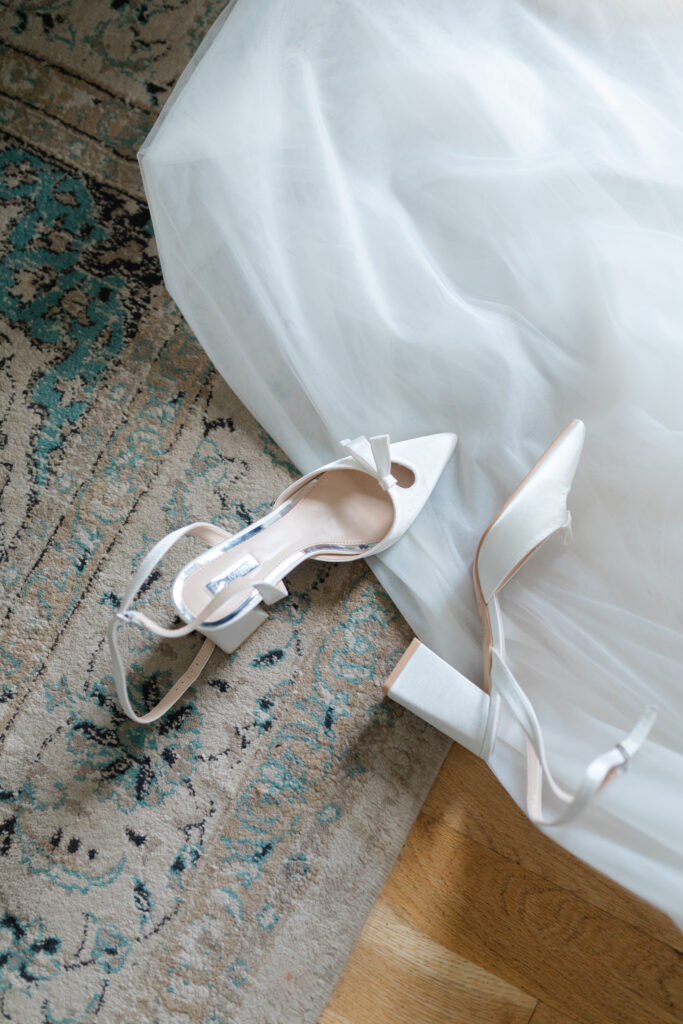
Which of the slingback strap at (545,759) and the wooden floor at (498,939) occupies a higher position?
the slingback strap at (545,759)

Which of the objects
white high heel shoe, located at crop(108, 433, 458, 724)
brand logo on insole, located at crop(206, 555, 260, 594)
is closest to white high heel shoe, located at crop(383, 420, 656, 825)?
white high heel shoe, located at crop(108, 433, 458, 724)

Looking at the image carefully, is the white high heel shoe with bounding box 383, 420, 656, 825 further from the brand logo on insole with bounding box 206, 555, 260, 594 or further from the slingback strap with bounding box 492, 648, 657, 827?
the brand logo on insole with bounding box 206, 555, 260, 594

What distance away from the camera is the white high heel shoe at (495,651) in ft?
2.61

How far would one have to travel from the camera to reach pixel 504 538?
0.82 metres

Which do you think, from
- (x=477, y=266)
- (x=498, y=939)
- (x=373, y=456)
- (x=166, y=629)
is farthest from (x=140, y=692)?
(x=477, y=266)

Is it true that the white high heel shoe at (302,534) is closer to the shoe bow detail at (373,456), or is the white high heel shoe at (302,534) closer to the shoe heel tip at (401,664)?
the shoe bow detail at (373,456)

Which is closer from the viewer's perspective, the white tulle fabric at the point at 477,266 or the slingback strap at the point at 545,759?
the slingback strap at the point at 545,759

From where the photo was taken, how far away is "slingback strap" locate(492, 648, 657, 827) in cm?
66

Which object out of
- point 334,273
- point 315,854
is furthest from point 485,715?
point 334,273

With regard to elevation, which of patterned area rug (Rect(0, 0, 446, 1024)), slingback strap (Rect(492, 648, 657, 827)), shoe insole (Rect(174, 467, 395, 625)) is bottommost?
patterned area rug (Rect(0, 0, 446, 1024))

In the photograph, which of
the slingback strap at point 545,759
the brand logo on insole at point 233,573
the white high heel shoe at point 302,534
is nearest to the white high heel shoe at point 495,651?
the slingback strap at point 545,759

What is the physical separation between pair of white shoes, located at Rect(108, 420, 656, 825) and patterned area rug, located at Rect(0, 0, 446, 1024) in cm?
5

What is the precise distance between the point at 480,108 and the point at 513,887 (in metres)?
0.88

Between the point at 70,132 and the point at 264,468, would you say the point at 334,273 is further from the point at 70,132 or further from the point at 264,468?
the point at 70,132
